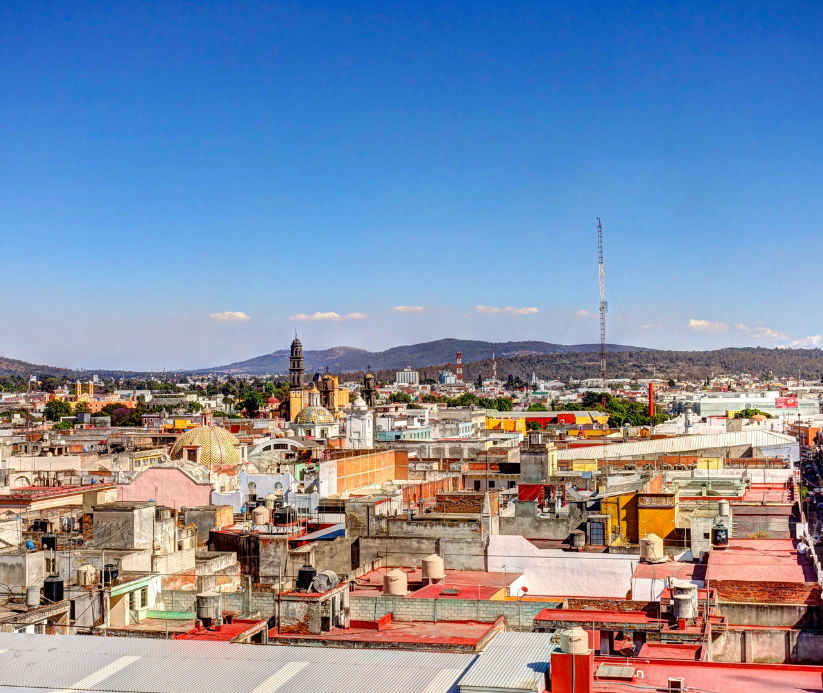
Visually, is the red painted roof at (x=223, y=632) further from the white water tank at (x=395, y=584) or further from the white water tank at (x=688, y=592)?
the white water tank at (x=688, y=592)

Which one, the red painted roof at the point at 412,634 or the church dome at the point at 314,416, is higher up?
the church dome at the point at 314,416

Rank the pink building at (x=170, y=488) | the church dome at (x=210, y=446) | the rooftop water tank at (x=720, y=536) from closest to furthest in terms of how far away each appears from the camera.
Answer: the rooftop water tank at (x=720, y=536) < the pink building at (x=170, y=488) < the church dome at (x=210, y=446)

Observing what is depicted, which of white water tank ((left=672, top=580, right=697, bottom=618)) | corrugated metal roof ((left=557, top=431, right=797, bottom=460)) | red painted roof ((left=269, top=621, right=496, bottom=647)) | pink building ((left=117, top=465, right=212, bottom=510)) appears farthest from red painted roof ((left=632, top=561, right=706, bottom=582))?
corrugated metal roof ((left=557, top=431, right=797, bottom=460))

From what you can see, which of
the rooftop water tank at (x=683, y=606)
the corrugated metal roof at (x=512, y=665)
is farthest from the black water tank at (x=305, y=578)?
the rooftop water tank at (x=683, y=606)

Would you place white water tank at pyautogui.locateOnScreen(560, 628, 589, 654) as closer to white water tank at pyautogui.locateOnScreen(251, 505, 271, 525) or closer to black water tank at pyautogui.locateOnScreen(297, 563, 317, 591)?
black water tank at pyautogui.locateOnScreen(297, 563, 317, 591)

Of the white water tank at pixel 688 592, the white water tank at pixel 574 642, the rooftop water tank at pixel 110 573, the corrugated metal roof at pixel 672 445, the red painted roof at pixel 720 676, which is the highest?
the white water tank at pixel 574 642

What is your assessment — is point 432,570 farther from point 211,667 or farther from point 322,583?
point 211,667

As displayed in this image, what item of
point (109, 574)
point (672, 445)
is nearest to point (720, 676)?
point (109, 574)

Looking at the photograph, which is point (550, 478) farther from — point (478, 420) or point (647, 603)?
point (478, 420)
